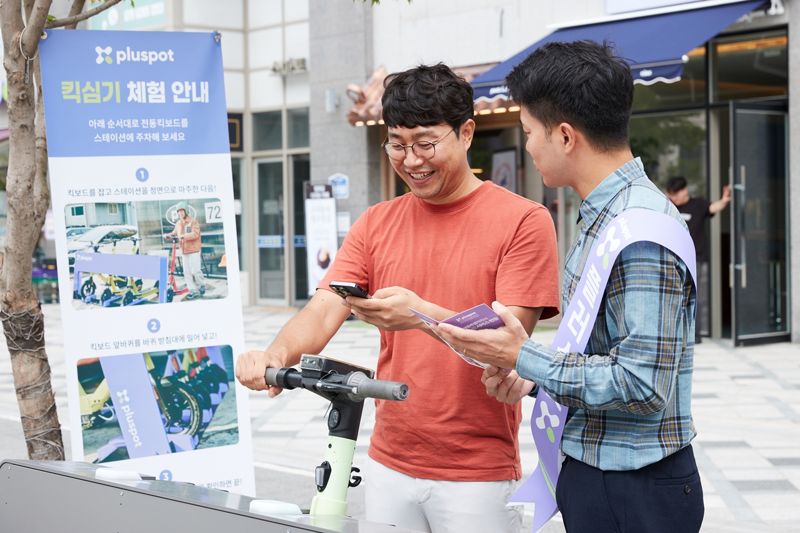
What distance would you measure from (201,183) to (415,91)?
1768 millimetres

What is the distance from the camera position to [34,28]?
3.65m

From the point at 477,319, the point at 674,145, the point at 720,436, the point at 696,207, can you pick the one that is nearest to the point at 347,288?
the point at 477,319

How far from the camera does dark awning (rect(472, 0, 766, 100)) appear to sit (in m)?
10.4

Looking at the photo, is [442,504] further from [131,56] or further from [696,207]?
[696,207]

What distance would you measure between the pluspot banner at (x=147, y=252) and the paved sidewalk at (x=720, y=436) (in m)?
1.58

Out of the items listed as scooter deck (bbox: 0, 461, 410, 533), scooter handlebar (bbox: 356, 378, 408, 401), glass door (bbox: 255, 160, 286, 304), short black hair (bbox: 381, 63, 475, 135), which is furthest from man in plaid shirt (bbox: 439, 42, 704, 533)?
glass door (bbox: 255, 160, 286, 304)

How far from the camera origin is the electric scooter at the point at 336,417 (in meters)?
2.09

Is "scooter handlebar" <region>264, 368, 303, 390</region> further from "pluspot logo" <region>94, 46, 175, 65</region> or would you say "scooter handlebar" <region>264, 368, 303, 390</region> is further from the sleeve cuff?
"pluspot logo" <region>94, 46, 175, 65</region>

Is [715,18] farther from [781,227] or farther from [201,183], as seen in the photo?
[201,183]

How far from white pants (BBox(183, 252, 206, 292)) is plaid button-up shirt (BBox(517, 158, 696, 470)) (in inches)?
94.9

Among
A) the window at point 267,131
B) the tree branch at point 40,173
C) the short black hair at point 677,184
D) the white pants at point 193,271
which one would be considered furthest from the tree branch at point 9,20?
the window at point 267,131

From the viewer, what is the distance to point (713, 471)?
615 centimetres

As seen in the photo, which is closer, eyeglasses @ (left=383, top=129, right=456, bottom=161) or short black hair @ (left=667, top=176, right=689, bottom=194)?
eyeglasses @ (left=383, top=129, right=456, bottom=161)

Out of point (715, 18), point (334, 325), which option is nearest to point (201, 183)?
point (334, 325)
